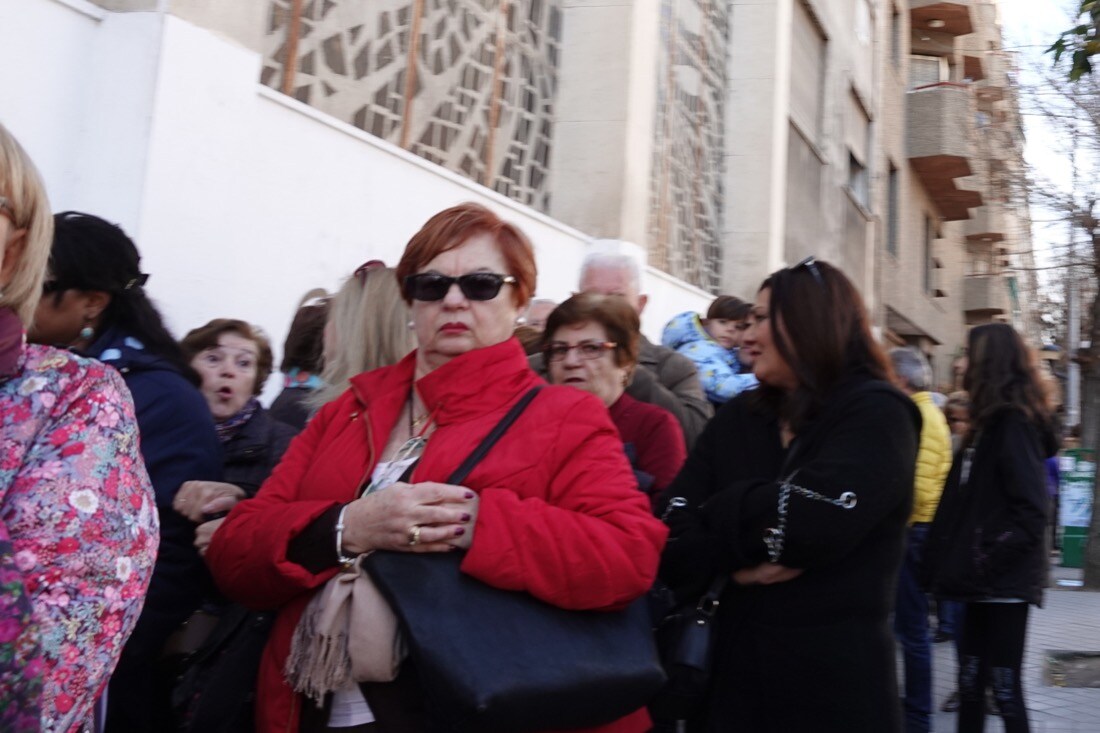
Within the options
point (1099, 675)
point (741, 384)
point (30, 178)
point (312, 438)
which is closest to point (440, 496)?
point (312, 438)

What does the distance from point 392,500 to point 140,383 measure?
95cm

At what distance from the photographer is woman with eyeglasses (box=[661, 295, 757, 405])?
18.8 feet

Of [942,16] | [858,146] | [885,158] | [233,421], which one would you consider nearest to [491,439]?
[233,421]

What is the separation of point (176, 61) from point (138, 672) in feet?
11.0

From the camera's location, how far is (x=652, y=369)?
5.06 metres

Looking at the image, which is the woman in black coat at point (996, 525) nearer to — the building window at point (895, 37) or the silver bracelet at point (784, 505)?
the silver bracelet at point (784, 505)

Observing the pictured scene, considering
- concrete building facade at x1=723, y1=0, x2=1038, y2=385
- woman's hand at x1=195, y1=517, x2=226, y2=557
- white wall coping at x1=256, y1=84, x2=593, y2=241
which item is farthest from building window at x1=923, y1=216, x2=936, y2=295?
woman's hand at x1=195, y1=517, x2=226, y2=557

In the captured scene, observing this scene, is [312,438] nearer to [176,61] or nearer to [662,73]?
[176,61]

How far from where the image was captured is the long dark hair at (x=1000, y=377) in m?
4.94

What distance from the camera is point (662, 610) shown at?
3402mm

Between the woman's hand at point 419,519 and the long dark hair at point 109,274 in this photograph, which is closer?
the woman's hand at point 419,519

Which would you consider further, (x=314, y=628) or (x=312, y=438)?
(x=312, y=438)

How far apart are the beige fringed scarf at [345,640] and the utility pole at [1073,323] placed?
13884 millimetres

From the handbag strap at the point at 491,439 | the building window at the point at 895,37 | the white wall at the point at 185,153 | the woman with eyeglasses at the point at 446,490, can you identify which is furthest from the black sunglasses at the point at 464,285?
the building window at the point at 895,37
